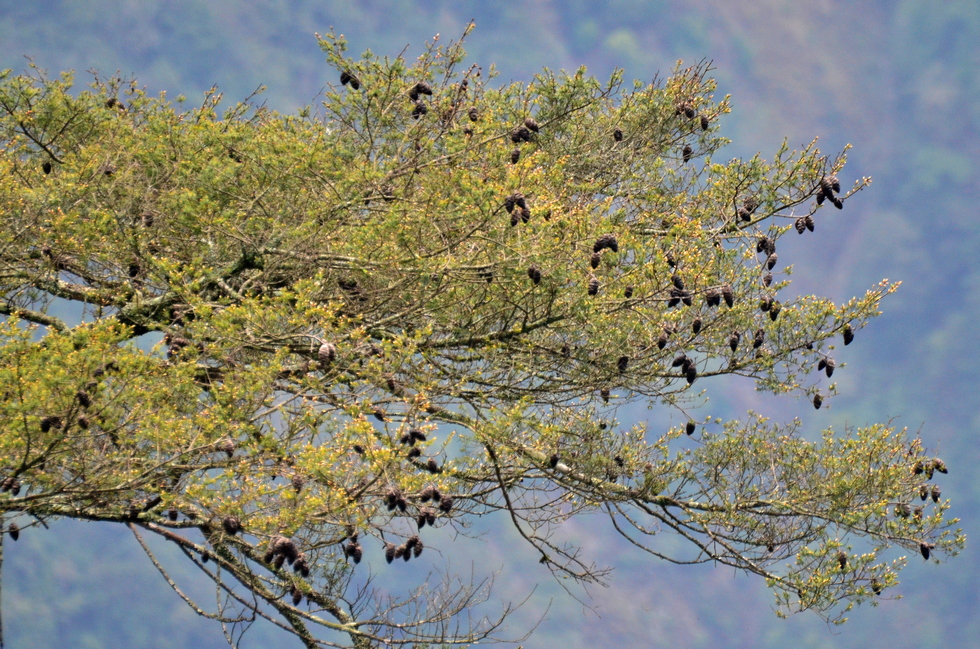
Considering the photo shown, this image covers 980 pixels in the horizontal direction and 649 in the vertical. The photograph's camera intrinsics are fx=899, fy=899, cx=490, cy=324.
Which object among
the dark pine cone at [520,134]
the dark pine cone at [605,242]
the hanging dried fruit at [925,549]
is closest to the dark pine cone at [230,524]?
the dark pine cone at [605,242]

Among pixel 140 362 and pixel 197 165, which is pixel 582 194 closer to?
pixel 197 165

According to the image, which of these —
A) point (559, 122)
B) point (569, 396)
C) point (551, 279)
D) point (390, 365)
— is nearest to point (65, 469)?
point (390, 365)

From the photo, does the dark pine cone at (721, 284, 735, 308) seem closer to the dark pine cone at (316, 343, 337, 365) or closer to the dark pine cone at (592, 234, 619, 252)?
the dark pine cone at (592, 234, 619, 252)

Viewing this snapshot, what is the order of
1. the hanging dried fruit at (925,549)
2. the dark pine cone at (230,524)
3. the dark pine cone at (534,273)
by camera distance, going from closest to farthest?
the dark pine cone at (230,524)
the dark pine cone at (534,273)
the hanging dried fruit at (925,549)

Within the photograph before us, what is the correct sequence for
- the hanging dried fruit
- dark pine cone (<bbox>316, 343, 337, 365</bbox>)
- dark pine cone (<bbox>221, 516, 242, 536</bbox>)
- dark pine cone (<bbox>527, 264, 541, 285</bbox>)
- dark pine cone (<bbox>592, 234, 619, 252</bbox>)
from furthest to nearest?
the hanging dried fruit, dark pine cone (<bbox>592, 234, 619, 252</bbox>), dark pine cone (<bbox>527, 264, 541, 285</bbox>), dark pine cone (<bbox>316, 343, 337, 365</bbox>), dark pine cone (<bbox>221, 516, 242, 536</bbox>)

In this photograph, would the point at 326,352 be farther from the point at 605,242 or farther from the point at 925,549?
the point at 925,549

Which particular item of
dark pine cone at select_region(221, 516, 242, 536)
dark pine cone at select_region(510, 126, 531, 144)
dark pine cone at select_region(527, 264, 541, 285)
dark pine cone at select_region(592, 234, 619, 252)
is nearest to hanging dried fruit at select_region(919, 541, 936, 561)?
dark pine cone at select_region(592, 234, 619, 252)

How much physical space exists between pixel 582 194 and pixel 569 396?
2.91 meters

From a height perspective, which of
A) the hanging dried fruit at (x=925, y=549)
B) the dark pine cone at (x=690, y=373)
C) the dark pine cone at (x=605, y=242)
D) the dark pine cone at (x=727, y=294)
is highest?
the dark pine cone at (x=605, y=242)

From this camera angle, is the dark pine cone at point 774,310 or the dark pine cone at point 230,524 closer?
the dark pine cone at point 230,524

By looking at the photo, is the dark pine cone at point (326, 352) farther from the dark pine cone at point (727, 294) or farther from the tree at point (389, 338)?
the dark pine cone at point (727, 294)

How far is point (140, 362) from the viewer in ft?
23.9

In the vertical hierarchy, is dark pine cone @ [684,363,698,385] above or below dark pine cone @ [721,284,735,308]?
below

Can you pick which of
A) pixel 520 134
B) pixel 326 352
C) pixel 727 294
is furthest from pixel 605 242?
pixel 326 352
